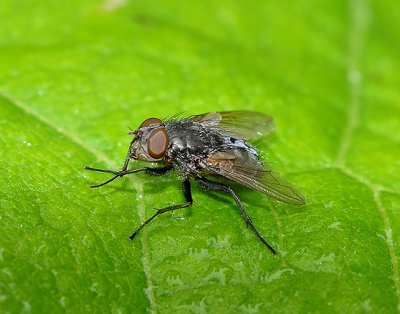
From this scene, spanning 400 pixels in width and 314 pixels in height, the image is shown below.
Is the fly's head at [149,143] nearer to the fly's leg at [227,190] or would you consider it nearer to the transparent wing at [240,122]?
the fly's leg at [227,190]

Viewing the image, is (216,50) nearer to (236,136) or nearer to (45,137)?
(236,136)

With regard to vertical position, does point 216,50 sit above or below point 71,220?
above

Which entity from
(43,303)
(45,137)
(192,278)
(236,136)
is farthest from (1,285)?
(236,136)

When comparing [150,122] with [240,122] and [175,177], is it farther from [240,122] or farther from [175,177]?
[240,122]

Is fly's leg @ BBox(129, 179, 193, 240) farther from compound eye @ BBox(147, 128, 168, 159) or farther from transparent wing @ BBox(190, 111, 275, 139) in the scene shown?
transparent wing @ BBox(190, 111, 275, 139)

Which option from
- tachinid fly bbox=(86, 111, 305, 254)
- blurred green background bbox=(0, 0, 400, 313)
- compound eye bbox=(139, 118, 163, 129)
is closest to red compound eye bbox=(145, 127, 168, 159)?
tachinid fly bbox=(86, 111, 305, 254)

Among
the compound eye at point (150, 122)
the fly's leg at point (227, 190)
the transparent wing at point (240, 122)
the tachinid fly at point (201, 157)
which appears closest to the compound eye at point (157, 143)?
the tachinid fly at point (201, 157)
